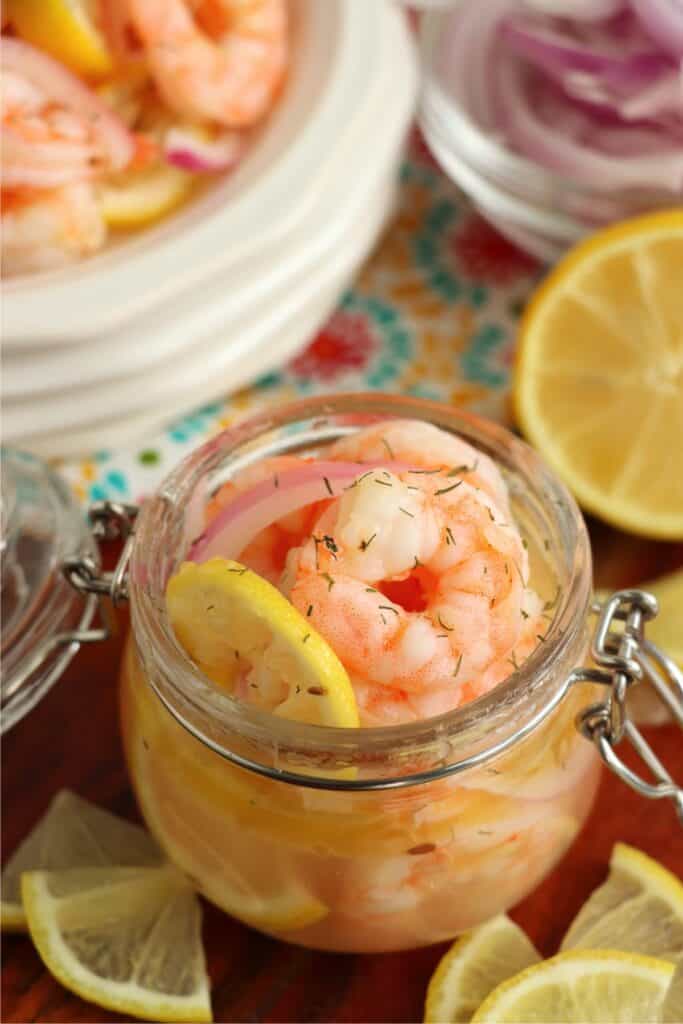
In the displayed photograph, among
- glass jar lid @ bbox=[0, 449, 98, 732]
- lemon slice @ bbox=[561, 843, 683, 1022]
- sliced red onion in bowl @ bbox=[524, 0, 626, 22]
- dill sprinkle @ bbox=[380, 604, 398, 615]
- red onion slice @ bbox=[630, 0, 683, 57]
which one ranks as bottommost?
lemon slice @ bbox=[561, 843, 683, 1022]

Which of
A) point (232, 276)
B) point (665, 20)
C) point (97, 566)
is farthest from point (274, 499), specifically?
point (665, 20)

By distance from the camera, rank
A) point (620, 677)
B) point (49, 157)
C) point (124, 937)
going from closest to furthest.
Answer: point (620, 677)
point (124, 937)
point (49, 157)

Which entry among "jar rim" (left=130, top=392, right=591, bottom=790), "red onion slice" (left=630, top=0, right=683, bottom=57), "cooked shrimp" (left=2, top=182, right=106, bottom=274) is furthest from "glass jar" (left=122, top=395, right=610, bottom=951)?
"red onion slice" (left=630, top=0, right=683, bottom=57)

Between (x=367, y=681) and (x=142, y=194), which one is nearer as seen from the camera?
(x=367, y=681)

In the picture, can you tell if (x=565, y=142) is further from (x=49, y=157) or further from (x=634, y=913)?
(x=634, y=913)

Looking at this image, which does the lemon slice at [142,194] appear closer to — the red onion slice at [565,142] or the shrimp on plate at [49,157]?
the shrimp on plate at [49,157]

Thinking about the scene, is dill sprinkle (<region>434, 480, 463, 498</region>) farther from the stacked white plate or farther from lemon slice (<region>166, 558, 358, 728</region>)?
the stacked white plate
